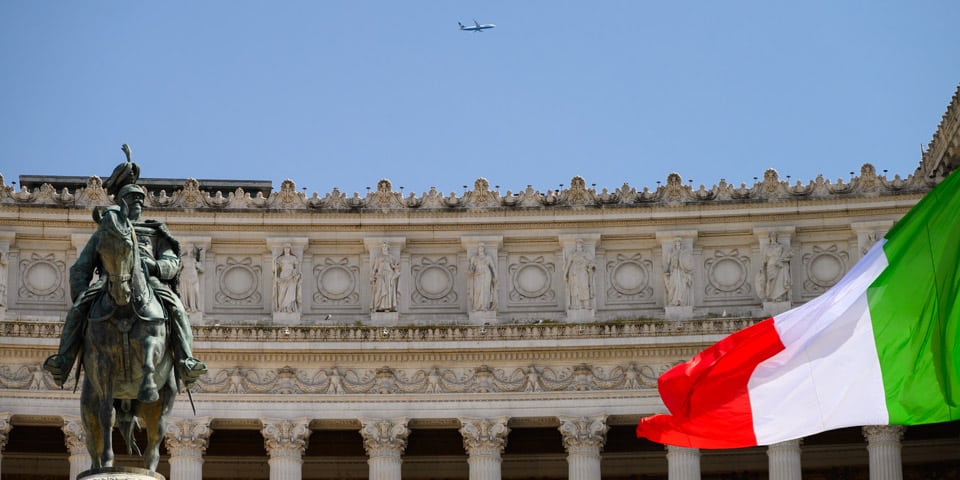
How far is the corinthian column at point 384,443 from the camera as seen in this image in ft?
209

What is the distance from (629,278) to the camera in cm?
6731

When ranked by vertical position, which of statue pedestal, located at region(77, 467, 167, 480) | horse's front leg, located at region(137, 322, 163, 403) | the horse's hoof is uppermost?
horse's front leg, located at region(137, 322, 163, 403)

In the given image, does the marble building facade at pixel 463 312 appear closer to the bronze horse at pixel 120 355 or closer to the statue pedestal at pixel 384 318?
the statue pedestal at pixel 384 318

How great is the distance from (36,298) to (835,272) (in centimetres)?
2584

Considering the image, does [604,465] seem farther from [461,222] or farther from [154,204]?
[154,204]

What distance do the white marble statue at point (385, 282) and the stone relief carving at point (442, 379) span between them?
8.82 ft

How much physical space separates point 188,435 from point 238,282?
6255 mm

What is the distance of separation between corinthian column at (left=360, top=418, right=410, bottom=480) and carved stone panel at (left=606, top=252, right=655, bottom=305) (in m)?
8.32

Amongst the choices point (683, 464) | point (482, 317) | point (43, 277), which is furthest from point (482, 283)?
point (43, 277)

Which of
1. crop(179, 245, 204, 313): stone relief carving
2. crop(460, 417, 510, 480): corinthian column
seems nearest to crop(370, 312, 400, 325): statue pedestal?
crop(460, 417, 510, 480): corinthian column

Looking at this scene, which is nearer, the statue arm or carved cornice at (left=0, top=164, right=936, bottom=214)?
the statue arm

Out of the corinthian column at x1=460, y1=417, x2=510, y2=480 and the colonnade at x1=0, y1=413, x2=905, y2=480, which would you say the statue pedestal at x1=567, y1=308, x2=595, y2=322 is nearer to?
the colonnade at x1=0, y1=413, x2=905, y2=480

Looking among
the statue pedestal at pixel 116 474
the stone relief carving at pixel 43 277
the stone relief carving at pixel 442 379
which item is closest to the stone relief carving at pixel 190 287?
the stone relief carving at pixel 442 379

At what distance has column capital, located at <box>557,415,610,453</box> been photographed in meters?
63.8
